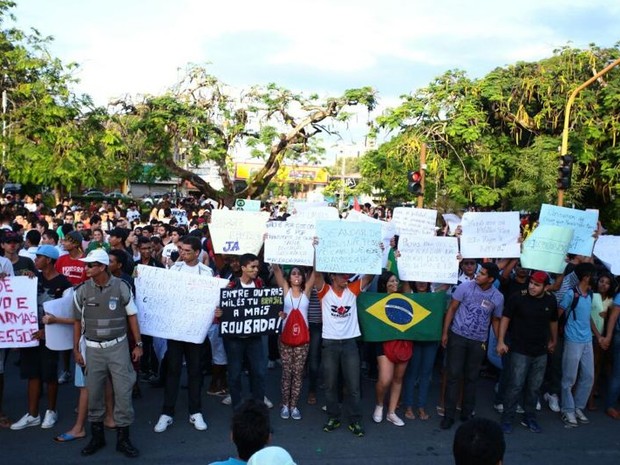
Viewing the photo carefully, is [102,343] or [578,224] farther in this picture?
[578,224]

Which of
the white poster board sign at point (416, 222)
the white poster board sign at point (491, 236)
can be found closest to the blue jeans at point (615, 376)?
the white poster board sign at point (491, 236)

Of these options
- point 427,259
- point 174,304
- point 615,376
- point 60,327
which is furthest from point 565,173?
point 60,327

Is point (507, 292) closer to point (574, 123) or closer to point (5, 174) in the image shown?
point (574, 123)

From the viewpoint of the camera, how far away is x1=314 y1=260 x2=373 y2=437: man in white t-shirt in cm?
593

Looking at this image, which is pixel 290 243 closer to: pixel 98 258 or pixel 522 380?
pixel 98 258

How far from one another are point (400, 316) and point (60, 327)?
3.42 meters

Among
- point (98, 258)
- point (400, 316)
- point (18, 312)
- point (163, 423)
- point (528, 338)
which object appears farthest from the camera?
point (400, 316)

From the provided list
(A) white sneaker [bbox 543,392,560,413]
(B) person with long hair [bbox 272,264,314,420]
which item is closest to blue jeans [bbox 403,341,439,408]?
(B) person with long hair [bbox 272,264,314,420]

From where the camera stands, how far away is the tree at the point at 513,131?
19.4 m

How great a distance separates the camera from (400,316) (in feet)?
20.8

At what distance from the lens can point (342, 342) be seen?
236 inches

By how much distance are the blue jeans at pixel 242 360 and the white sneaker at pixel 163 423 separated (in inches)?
25.9

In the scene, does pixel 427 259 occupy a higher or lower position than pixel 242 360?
higher

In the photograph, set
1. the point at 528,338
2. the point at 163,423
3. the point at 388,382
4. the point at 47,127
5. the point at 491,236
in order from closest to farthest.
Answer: the point at 163,423
the point at 528,338
the point at 388,382
the point at 491,236
the point at 47,127
